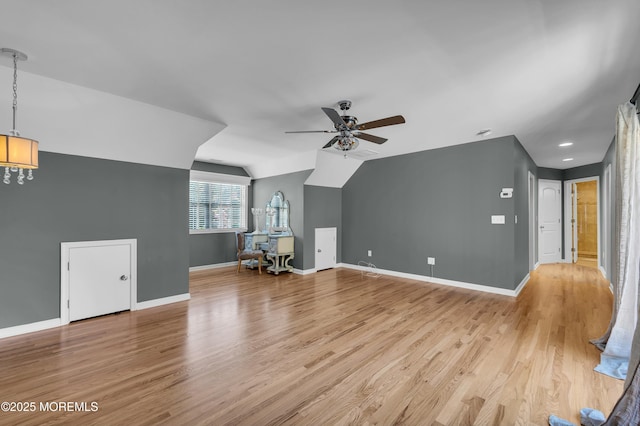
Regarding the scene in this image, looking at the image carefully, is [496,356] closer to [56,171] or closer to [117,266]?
[117,266]

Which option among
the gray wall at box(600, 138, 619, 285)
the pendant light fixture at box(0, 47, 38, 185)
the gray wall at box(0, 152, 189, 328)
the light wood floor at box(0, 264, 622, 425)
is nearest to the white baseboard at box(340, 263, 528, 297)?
the light wood floor at box(0, 264, 622, 425)

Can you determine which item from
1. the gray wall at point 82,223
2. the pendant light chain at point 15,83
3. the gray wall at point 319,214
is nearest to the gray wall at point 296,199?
the gray wall at point 319,214

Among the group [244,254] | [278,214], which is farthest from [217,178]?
[244,254]

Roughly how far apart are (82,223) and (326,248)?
448cm

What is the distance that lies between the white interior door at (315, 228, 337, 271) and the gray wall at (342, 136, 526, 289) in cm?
42

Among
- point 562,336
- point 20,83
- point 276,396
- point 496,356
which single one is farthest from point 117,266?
point 562,336

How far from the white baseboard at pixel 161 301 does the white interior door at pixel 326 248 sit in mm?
2912

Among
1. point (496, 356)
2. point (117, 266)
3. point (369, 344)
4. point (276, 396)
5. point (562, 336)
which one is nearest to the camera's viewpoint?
point (276, 396)

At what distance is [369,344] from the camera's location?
2734 mm

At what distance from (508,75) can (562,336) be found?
277 cm

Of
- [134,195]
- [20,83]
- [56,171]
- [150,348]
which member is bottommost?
[150,348]

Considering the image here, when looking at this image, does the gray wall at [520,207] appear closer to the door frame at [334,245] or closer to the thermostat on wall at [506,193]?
the thermostat on wall at [506,193]

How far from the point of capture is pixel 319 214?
636 centimetres

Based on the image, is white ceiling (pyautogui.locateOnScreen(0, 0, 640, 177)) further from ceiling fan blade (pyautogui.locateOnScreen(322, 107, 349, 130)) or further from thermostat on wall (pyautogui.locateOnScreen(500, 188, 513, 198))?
thermostat on wall (pyautogui.locateOnScreen(500, 188, 513, 198))
